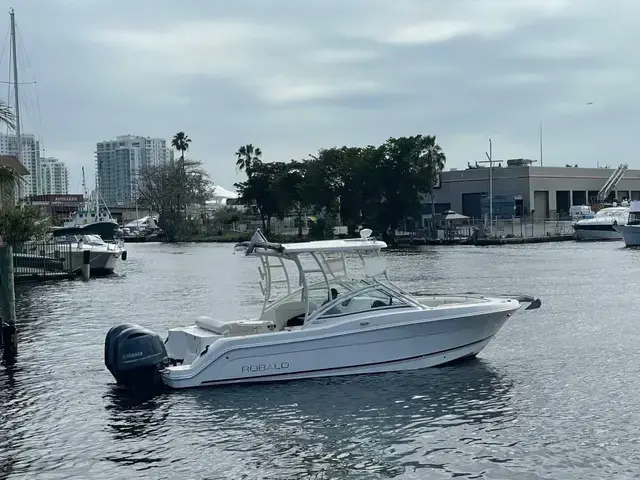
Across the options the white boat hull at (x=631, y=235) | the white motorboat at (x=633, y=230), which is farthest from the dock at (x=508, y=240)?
the white boat hull at (x=631, y=235)

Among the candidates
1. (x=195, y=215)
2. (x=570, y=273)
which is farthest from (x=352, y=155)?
(x=570, y=273)

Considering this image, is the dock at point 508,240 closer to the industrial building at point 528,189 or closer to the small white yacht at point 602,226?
the small white yacht at point 602,226

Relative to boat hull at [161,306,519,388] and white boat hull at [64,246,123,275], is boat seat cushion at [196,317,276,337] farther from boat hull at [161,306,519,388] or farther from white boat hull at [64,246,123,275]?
white boat hull at [64,246,123,275]

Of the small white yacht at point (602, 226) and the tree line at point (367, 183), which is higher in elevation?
the tree line at point (367, 183)

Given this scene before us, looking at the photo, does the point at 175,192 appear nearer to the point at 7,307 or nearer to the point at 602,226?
the point at 602,226

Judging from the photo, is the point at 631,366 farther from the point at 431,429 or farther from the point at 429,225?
the point at 429,225

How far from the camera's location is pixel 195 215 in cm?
12712

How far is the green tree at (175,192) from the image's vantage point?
12281 centimetres

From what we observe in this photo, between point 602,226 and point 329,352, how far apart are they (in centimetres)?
7455

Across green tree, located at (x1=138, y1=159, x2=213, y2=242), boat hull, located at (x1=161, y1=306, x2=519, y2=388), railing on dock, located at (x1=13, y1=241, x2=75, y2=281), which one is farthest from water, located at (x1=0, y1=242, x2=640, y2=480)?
green tree, located at (x1=138, y1=159, x2=213, y2=242)

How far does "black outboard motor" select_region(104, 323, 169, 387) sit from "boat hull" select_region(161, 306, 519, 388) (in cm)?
34

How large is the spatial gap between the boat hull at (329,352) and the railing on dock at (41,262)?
29471 mm

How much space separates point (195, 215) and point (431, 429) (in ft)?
380

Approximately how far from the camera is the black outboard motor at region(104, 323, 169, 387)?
1548 cm
